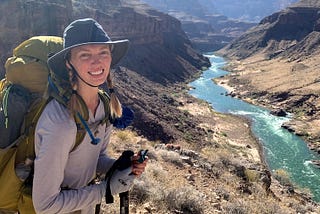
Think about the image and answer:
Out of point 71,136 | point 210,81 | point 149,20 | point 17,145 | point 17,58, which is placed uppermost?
point 17,58

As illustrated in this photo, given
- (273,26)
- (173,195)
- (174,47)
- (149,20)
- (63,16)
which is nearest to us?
(173,195)

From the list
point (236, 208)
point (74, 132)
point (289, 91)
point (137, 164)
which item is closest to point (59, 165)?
point (74, 132)

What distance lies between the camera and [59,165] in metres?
2.68

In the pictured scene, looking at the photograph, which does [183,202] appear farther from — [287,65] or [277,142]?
[287,65]

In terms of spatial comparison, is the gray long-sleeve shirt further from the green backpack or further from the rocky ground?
the rocky ground

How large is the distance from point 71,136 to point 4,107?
0.56 m

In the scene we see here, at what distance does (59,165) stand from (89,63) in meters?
0.73

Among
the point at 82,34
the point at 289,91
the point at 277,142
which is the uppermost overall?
the point at 82,34

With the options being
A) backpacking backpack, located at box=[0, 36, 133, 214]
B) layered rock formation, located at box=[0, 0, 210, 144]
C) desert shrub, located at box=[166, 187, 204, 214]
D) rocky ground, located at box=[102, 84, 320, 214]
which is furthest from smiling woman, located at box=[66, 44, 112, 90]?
layered rock formation, located at box=[0, 0, 210, 144]

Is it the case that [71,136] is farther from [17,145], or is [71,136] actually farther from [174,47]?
[174,47]

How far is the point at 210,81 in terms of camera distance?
80.1 m

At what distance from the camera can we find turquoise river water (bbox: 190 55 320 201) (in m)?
29.3

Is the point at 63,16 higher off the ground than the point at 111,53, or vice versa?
the point at 111,53

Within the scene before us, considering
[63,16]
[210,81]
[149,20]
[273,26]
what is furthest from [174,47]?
[63,16]
